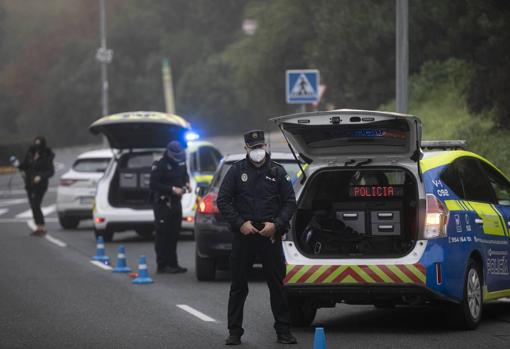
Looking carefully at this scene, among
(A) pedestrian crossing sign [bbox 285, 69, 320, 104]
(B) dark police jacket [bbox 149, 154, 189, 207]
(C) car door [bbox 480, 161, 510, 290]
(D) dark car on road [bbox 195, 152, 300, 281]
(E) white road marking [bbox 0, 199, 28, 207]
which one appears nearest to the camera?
(C) car door [bbox 480, 161, 510, 290]

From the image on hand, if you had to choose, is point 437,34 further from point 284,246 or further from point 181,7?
point 181,7

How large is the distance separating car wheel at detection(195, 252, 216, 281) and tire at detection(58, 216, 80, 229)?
11.4 meters

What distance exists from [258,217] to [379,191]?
5.86 feet

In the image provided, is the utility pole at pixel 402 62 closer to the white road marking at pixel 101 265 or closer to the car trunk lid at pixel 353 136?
the white road marking at pixel 101 265

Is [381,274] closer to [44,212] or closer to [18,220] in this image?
[18,220]

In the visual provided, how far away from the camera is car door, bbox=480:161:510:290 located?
463 inches

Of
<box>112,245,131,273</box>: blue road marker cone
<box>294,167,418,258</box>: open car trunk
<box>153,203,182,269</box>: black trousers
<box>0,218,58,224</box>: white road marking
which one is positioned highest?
<box>294,167,418,258</box>: open car trunk

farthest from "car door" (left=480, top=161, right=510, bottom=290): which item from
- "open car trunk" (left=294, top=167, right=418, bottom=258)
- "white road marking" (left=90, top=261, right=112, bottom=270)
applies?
"white road marking" (left=90, top=261, right=112, bottom=270)

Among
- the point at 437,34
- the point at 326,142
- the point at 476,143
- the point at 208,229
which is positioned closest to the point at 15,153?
the point at 437,34

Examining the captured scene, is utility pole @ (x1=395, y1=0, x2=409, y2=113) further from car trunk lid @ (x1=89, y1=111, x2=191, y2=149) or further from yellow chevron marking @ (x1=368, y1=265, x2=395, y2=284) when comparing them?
yellow chevron marking @ (x1=368, y1=265, x2=395, y2=284)

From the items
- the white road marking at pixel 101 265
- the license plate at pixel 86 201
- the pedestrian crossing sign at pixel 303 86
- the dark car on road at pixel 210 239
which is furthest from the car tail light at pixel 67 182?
the dark car on road at pixel 210 239

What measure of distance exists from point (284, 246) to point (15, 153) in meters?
49.2

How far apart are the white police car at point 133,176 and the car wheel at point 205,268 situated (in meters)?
5.63

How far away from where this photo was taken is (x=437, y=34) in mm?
34562
